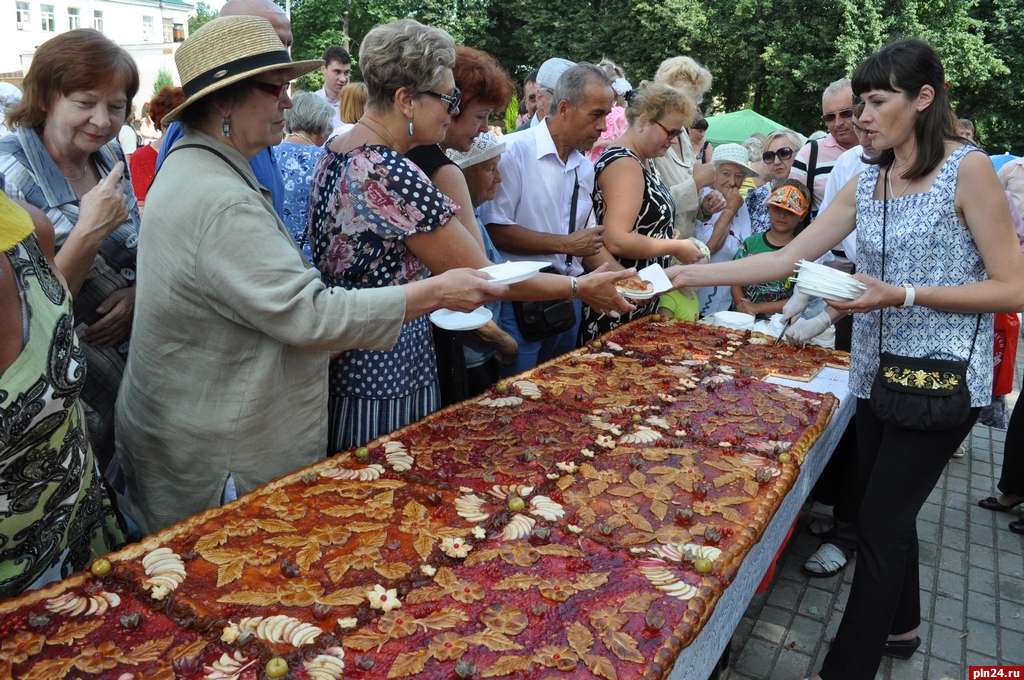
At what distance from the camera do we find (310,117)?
471 cm

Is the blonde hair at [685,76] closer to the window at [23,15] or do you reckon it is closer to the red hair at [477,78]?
the red hair at [477,78]

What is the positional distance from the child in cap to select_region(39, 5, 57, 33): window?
51.9m

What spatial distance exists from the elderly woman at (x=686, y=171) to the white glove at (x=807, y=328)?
137cm

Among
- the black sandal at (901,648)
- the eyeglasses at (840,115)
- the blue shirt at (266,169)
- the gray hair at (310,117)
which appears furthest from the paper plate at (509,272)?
the eyeglasses at (840,115)

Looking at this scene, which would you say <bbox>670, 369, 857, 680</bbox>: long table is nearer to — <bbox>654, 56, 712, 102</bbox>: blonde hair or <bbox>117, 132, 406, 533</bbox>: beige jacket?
<bbox>117, 132, 406, 533</bbox>: beige jacket

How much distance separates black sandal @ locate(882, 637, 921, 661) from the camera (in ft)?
9.46

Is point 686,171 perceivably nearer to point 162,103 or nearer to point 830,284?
point 830,284

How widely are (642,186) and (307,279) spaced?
2230 mm

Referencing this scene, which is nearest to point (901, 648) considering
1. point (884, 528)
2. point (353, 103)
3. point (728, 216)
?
point (884, 528)

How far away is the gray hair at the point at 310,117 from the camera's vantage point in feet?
15.4

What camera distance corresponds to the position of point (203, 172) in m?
1.73

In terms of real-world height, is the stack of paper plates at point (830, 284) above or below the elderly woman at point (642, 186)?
below

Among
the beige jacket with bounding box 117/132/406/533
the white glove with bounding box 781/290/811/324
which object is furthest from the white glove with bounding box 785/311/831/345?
the beige jacket with bounding box 117/132/406/533

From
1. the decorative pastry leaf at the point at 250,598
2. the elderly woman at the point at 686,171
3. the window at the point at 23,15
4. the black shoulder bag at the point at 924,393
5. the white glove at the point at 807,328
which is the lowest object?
the decorative pastry leaf at the point at 250,598
